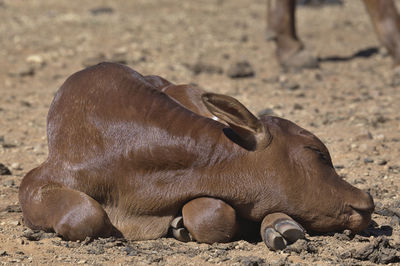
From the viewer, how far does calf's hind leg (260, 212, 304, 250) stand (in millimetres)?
3686

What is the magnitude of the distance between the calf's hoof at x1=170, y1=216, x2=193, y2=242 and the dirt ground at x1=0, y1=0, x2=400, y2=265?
0.16 ft

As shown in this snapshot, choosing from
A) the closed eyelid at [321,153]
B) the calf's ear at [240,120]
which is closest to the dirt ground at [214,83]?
the closed eyelid at [321,153]

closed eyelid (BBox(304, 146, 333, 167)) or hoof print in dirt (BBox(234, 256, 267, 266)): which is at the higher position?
closed eyelid (BBox(304, 146, 333, 167))

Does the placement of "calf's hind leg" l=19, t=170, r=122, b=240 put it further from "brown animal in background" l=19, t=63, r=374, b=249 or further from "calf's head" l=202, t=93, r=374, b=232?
"calf's head" l=202, t=93, r=374, b=232

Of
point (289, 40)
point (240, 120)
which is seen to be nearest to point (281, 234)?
point (240, 120)

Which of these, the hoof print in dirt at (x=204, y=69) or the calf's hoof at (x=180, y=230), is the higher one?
A: the calf's hoof at (x=180, y=230)

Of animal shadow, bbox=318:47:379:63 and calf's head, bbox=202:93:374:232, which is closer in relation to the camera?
calf's head, bbox=202:93:374:232

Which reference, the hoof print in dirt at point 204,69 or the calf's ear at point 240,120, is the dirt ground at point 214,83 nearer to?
the hoof print in dirt at point 204,69

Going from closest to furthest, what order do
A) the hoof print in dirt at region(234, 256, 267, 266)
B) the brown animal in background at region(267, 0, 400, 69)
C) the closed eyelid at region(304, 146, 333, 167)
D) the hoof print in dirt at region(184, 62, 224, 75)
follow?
1. the hoof print in dirt at region(234, 256, 267, 266)
2. the closed eyelid at region(304, 146, 333, 167)
3. the brown animal in background at region(267, 0, 400, 69)
4. the hoof print in dirt at region(184, 62, 224, 75)

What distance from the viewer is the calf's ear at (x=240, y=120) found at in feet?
12.0

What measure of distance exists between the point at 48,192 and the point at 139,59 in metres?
5.87

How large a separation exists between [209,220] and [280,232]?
1.16 ft

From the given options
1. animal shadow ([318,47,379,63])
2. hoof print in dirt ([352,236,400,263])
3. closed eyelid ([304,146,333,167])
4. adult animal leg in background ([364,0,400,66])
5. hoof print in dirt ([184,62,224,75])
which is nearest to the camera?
hoof print in dirt ([352,236,400,263])

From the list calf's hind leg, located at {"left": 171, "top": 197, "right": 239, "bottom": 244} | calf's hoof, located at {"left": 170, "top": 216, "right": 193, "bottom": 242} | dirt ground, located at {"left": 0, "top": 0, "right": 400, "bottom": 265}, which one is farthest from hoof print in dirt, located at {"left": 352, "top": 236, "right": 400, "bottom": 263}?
calf's hoof, located at {"left": 170, "top": 216, "right": 193, "bottom": 242}
